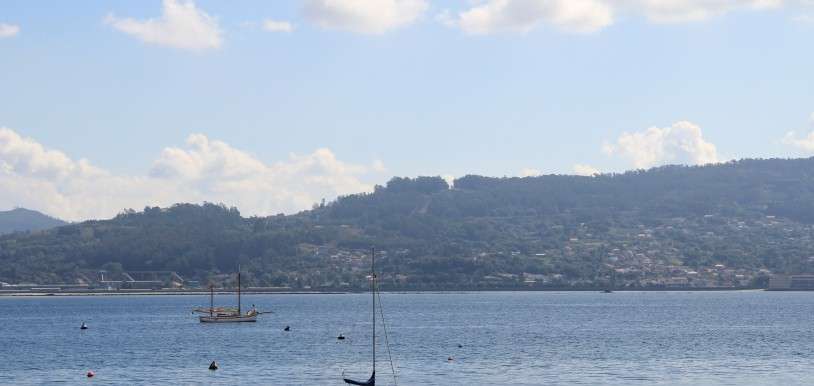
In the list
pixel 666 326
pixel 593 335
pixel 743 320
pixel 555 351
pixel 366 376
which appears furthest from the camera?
Answer: pixel 743 320

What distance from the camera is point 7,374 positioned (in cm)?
10975

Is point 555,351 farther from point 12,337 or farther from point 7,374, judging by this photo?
point 12,337

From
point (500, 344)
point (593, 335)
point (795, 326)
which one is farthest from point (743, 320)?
point (500, 344)

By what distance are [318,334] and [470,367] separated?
54789mm

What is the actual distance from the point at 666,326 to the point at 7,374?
94.1m

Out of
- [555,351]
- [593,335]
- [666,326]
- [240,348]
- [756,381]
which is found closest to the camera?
[756,381]

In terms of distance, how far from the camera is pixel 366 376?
104188 mm

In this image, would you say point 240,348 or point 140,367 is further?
point 240,348

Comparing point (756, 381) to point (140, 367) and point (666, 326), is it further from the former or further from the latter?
point (666, 326)

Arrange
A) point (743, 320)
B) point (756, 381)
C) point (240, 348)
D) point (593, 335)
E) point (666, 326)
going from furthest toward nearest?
point (743, 320) < point (666, 326) < point (593, 335) < point (240, 348) < point (756, 381)

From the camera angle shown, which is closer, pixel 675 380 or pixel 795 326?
pixel 675 380

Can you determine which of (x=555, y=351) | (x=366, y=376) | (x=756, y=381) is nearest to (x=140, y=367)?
(x=366, y=376)

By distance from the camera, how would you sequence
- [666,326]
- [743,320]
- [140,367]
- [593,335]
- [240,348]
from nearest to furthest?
[140,367], [240,348], [593,335], [666,326], [743,320]

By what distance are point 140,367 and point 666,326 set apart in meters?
83.3
